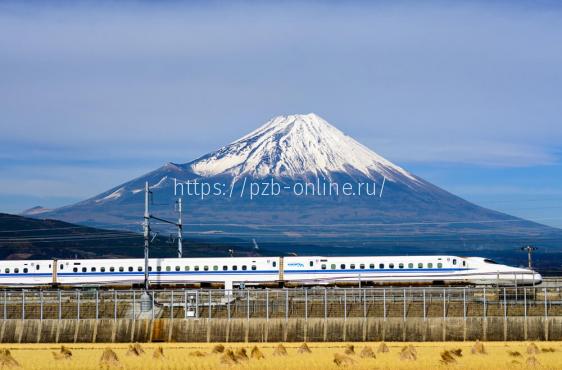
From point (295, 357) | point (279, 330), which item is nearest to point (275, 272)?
point (279, 330)

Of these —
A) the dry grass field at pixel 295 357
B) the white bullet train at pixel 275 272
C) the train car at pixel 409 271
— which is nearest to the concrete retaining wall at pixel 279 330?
the dry grass field at pixel 295 357

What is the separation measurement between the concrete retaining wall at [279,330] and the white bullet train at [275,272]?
2307 cm

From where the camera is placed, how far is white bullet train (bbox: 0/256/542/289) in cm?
9219

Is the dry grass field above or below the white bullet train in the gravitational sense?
below

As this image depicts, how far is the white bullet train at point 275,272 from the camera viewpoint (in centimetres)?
9219

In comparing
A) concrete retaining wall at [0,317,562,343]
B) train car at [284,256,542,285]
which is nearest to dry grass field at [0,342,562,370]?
concrete retaining wall at [0,317,562,343]

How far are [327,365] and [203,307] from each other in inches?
895

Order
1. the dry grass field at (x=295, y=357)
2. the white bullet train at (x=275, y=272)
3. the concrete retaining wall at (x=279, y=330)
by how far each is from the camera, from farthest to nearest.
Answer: the white bullet train at (x=275, y=272), the concrete retaining wall at (x=279, y=330), the dry grass field at (x=295, y=357)

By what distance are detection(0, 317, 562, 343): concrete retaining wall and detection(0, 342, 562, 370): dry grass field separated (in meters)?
2.73

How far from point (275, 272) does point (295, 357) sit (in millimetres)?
40126

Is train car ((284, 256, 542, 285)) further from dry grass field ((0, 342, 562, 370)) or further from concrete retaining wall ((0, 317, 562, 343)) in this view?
dry grass field ((0, 342, 562, 370))

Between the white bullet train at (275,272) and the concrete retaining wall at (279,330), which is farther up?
the white bullet train at (275,272)

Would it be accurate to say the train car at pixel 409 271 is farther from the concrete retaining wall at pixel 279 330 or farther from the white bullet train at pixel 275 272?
the concrete retaining wall at pixel 279 330

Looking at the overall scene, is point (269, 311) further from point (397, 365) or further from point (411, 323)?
point (397, 365)
